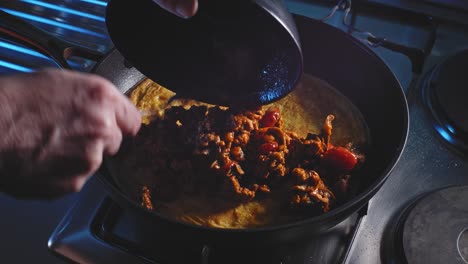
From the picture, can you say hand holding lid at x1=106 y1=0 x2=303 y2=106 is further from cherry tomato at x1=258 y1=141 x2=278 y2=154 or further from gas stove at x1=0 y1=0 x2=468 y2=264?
gas stove at x1=0 y1=0 x2=468 y2=264

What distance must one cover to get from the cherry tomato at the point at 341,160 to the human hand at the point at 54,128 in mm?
1019

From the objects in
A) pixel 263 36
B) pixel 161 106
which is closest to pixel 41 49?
pixel 161 106

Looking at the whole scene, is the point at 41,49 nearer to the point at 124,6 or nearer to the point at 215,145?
the point at 124,6

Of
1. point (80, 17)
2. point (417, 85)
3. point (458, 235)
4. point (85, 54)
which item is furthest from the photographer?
point (80, 17)

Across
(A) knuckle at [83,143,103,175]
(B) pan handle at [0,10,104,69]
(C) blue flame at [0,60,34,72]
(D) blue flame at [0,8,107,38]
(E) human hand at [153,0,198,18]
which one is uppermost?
(E) human hand at [153,0,198,18]

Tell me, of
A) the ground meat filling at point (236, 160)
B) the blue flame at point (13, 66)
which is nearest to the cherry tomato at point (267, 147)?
the ground meat filling at point (236, 160)

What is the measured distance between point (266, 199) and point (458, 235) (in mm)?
714

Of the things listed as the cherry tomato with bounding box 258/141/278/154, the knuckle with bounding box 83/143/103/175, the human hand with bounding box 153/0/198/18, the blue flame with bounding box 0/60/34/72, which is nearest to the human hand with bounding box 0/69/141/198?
the knuckle with bounding box 83/143/103/175

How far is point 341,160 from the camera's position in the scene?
68.9 inches

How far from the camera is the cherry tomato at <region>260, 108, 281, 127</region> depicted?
1.92 m

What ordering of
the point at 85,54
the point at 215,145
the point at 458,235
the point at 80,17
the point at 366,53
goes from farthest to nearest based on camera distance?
the point at 80,17
the point at 366,53
the point at 85,54
the point at 215,145
the point at 458,235

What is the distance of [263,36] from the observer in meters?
1.62

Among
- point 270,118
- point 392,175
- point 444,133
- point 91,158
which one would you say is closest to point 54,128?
point 91,158

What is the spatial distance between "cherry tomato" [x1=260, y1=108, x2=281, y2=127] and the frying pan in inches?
16.9
